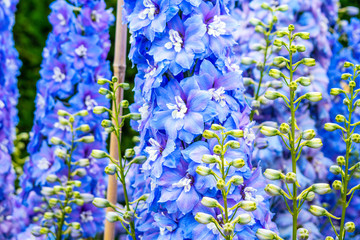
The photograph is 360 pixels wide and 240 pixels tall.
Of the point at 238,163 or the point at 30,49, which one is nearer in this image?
the point at 238,163

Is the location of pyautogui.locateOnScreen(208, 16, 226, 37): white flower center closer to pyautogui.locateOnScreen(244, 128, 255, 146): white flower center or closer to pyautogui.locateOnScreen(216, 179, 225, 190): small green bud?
pyautogui.locateOnScreen(244, 128, 255, 146): white flower center

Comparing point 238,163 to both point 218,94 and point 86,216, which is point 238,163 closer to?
point 218,94

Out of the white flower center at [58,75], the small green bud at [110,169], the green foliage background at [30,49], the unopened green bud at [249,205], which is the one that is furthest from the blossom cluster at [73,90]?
the green foliage background at [30,49]

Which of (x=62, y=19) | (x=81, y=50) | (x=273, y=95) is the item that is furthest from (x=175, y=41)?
(x=62, y=19)

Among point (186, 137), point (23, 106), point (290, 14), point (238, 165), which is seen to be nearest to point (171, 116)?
point (186, 137)

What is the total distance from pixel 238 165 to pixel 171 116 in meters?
0.18

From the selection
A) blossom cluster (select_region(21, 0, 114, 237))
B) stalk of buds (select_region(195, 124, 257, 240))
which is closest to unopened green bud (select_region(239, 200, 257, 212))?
stalk of buds (select_region(195, 124, 257, 240))

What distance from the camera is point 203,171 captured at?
1.03 metres

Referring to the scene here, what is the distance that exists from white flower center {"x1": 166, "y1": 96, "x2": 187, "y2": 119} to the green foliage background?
2.07m

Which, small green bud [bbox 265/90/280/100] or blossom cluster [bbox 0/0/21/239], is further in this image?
blossom cluster [bbox 0/0/21/239]

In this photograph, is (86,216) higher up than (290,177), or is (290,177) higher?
(290,177)

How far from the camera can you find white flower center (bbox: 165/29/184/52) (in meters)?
1.14

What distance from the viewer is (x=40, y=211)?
179 cm

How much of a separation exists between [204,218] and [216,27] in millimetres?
403
